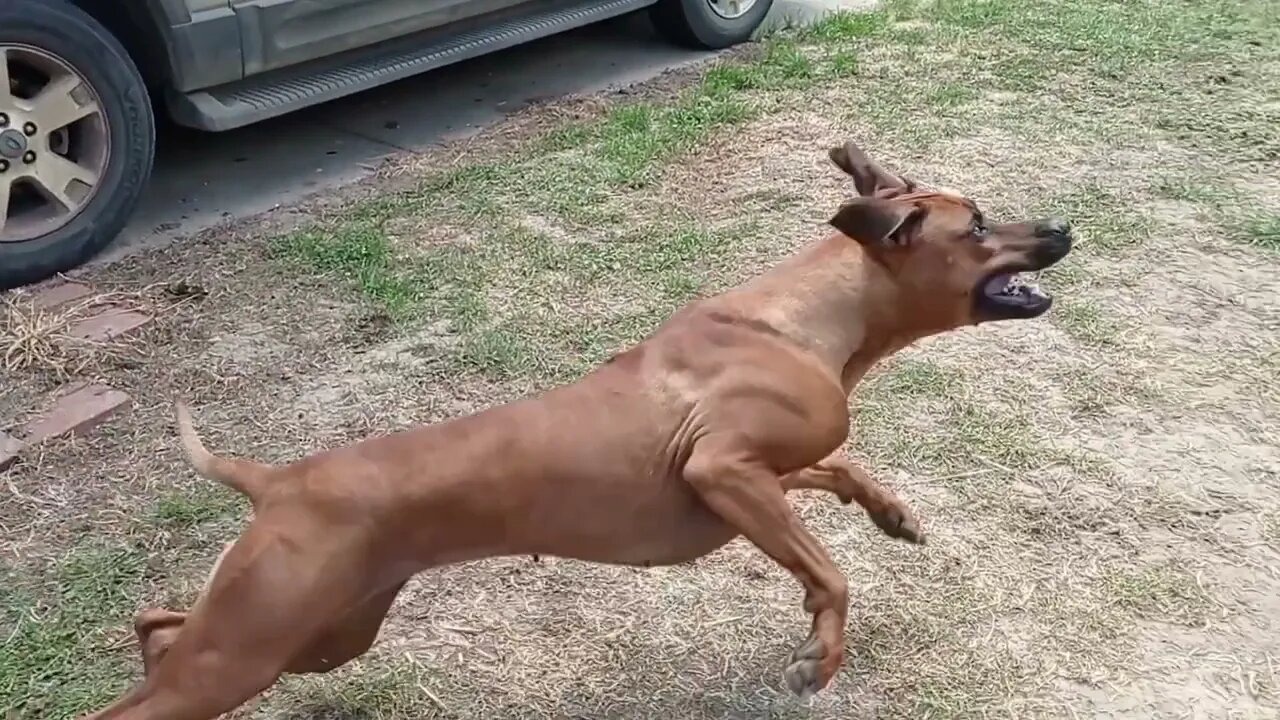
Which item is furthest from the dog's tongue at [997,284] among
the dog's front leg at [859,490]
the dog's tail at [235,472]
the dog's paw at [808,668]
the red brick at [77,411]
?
the red brick at [77,411]

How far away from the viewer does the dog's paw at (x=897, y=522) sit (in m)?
3.17

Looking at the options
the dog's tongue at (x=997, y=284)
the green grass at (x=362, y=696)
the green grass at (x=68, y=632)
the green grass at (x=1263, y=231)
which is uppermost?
the dog's tongue at (x=997, y=284)

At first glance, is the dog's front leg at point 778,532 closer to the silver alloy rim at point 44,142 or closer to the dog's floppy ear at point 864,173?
the dog's floppy ear at point 864,173

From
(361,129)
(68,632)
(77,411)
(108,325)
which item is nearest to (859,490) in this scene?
(68,632)

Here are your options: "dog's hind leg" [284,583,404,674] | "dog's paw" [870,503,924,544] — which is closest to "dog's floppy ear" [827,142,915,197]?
"dog's paw" [870,503,924,544]

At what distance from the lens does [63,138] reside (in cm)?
498

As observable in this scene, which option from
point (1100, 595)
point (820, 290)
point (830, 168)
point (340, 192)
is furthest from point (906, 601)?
point (340, 192)

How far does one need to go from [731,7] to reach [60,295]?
3.99 meters

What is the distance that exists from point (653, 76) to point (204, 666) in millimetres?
Result: 5053

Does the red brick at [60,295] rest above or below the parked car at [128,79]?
below

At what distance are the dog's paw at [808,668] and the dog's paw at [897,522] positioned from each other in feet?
2.00

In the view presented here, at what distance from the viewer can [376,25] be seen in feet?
18.6

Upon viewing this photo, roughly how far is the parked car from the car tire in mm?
1622

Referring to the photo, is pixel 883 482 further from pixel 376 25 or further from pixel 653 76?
pixel 653 76
